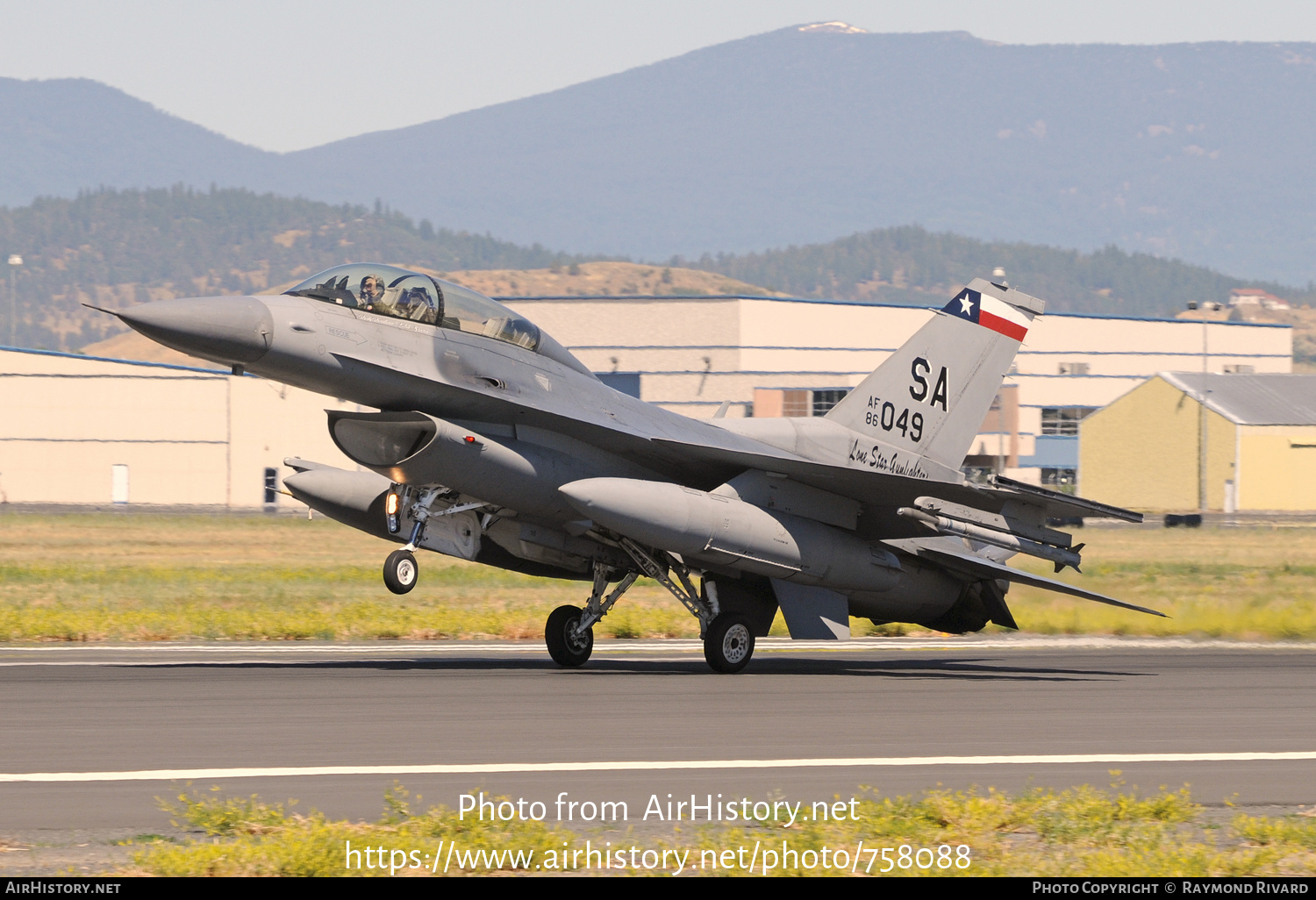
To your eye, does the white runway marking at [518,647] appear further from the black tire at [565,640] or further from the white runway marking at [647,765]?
the white runway marking at [647,765]

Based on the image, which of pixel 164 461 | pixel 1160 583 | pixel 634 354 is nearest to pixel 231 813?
pixel 1160 583

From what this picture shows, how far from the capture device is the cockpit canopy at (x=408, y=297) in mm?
16078

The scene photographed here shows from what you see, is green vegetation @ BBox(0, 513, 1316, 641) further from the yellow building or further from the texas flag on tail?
the yellow building

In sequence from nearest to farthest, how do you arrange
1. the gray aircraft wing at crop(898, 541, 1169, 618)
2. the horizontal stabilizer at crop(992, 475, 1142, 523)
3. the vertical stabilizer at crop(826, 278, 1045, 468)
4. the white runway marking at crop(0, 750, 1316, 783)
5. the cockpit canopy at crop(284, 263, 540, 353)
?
the white runway marking at crop(0, 750, 1316, 783) < the cockpit canopy at crop(284, 263, 540, 353) < the horizontal stabilizer at crop(992, 475, 1142, 523) < the gray aircraft wing at crop(898, 541, 1169, 618) < the vertical stabilizer at crop(826, 278, 1045, 468)

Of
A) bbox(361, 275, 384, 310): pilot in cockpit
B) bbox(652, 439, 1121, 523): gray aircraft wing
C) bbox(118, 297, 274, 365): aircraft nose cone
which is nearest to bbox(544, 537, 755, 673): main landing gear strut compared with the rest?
bbox(652, 439, 1121, 523): gray aircraft wing

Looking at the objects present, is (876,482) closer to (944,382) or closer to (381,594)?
(944,382)

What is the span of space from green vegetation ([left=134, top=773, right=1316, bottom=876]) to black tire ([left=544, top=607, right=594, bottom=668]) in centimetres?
917

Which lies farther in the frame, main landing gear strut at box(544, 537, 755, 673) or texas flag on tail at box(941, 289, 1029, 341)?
texas flag on tail at box(941, 289, 1029, 341)

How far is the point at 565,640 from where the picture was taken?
18.3m

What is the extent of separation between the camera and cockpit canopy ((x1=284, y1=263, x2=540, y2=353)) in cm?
1608

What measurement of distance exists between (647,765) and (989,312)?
449 inches

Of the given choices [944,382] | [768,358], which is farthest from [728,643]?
[768,358]

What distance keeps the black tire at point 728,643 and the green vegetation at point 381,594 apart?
6.74 metres

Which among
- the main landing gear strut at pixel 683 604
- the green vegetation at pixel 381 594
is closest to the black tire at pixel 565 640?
the main landing gear strut at pixel 683 604
